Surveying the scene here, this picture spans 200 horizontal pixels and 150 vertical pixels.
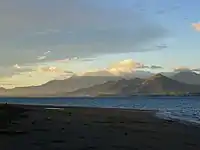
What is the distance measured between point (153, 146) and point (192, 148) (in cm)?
183

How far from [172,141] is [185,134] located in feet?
13.9

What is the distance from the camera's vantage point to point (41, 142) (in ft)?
68.1

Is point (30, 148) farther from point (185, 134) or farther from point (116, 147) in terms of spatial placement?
point (185, 134)

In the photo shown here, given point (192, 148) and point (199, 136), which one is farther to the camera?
point (199, 136)

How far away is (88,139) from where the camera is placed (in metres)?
22.7

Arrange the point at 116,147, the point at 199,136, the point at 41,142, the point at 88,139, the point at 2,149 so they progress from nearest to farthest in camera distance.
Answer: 1. the point at 2,149
2. the point at 116,147
3. the point at 41,142
4. the point at 88,139
5. the point at 199,136

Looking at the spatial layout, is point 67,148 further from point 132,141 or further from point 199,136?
point 199,136

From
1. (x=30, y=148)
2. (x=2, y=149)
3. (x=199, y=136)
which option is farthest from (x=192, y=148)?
(x=2, y=149)

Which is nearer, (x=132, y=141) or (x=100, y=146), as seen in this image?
(x=100, y=146)

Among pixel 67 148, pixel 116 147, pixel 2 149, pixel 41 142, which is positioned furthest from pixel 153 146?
pixel 2 149

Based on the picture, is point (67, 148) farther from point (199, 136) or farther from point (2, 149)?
point (199, 136)

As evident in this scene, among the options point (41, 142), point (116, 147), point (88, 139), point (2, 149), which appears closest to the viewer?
point (2, 149)

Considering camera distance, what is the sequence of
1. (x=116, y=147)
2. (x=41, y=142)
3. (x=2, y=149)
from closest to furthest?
(x=2, y=149) < (x=116, y=147) < (x=41, y=142)

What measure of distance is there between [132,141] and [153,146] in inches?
93.4
